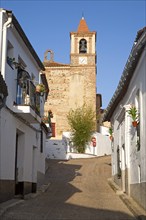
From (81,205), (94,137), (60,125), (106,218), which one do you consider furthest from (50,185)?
(60,125)

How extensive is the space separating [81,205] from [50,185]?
7.82m

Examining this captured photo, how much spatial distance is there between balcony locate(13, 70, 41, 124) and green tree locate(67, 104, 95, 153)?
928 inches

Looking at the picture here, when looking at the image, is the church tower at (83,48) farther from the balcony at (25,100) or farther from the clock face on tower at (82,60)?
the balcony at (25,100)

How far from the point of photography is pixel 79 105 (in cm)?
4525

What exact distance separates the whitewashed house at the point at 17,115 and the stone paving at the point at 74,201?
1.02m

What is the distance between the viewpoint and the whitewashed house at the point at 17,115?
1395 cm

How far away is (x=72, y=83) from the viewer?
152 feet

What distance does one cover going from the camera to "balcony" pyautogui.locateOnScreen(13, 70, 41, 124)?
49.9 feet

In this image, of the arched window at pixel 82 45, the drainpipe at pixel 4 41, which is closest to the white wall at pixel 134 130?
the drainpipe at pixel 4 41

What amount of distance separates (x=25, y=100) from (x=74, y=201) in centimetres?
463

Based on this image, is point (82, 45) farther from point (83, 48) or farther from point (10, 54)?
point (10, 54)

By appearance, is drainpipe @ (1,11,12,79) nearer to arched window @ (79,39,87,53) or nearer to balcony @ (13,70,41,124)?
balcony @ (13,70,41,124)

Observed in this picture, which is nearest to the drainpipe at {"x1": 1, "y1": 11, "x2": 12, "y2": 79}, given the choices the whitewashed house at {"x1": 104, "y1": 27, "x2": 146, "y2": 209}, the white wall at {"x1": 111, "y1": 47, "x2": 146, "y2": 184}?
the whitewashed house at {"x1": 104, "y1": 27, "x2": 146, "y2": 209}

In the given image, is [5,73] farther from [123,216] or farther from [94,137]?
[94,137]
